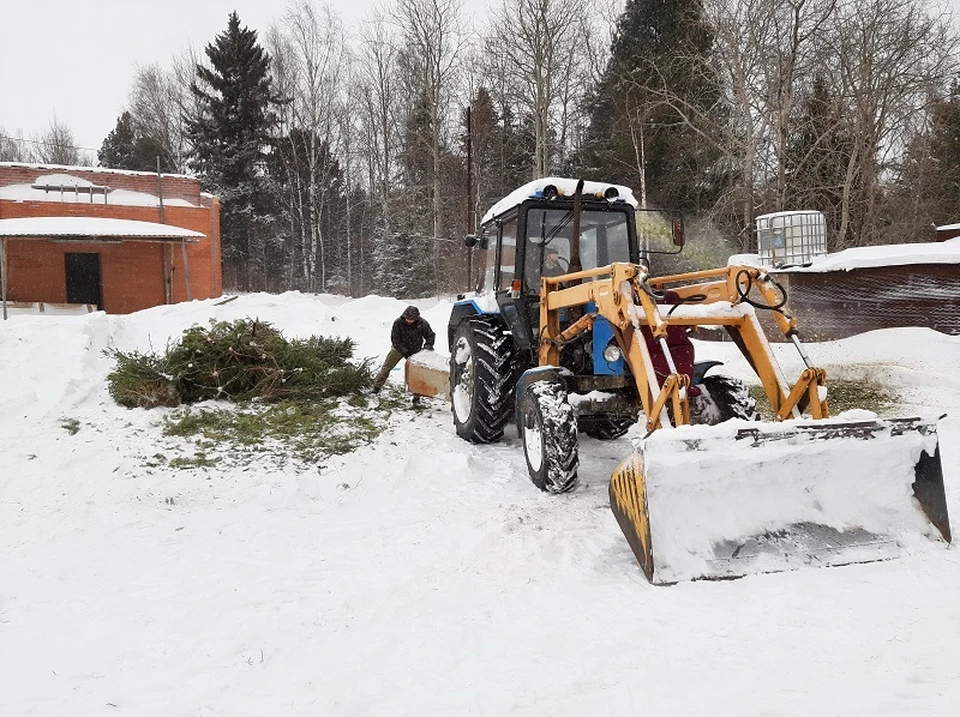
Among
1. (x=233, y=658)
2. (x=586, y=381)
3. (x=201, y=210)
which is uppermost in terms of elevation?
(x=201, y=210)

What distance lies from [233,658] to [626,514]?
2.15m

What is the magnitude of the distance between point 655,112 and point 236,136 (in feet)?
71.8

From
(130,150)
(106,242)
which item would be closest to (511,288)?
(106,242)

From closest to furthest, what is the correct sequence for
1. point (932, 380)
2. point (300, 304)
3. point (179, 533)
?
point (179, 533) → point (932, 380) → point (300, 304)

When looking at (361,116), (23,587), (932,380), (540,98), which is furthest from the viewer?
(361,116)

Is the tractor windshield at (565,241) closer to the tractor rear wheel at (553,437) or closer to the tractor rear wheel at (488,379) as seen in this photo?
the tractor rear wheel at (488,379)

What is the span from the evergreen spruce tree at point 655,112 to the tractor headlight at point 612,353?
16504 millimetres

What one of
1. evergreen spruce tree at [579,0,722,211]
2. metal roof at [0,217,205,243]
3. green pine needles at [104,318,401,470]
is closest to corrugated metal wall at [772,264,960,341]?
green pine needles at [104,318,401,470]

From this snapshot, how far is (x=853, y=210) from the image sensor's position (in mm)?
18266

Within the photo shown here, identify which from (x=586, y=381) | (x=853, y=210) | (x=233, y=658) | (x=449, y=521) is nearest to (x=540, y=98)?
(x=853, y=210)

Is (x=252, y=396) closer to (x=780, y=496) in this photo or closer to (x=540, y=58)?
(x=780, y=496)

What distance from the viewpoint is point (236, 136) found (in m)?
33.5

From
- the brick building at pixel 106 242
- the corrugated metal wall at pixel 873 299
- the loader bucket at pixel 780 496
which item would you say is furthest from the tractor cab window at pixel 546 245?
the brick building at pixel 106 242

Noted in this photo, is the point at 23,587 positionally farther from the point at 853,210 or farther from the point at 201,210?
the point at 201,210
